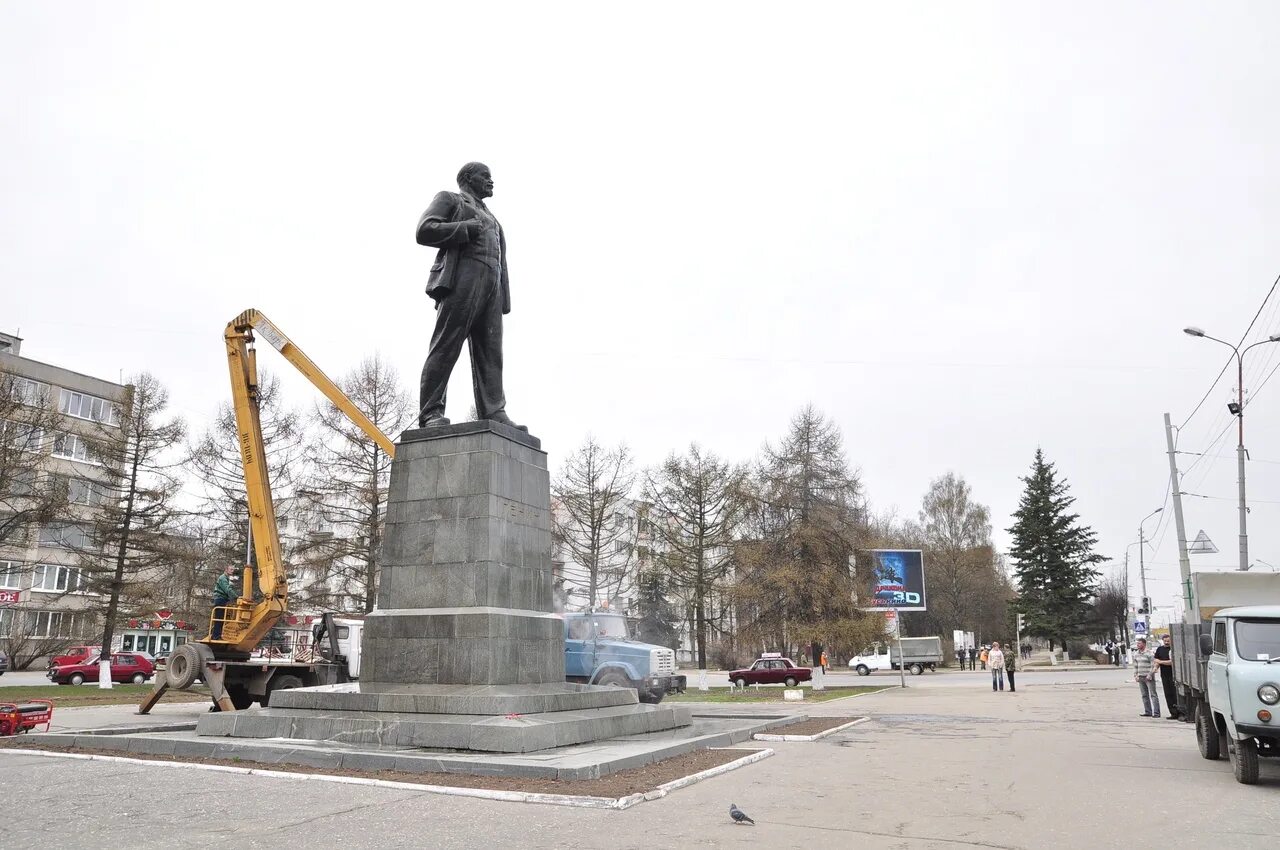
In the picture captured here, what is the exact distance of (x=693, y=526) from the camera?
148ft

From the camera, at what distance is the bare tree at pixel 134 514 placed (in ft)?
101

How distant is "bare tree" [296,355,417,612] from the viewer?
31.3 m

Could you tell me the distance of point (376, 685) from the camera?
10.6 meters

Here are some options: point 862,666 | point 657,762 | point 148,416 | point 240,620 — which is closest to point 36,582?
point 148,416

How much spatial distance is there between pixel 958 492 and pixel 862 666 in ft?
99.9

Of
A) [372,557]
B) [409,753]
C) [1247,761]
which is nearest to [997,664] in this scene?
[372,557]

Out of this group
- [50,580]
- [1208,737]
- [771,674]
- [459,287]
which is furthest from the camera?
[50,580]

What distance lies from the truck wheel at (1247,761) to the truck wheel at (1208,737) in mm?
1871

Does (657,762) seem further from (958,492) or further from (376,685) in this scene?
(958,492)

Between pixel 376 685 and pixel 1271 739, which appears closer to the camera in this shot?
pixel 1271 739

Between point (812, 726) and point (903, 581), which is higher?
point (903, 581)

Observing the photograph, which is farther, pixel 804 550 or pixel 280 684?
pixel 804 550

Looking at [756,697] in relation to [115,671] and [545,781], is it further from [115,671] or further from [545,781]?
[115,671]

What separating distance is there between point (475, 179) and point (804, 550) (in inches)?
912
